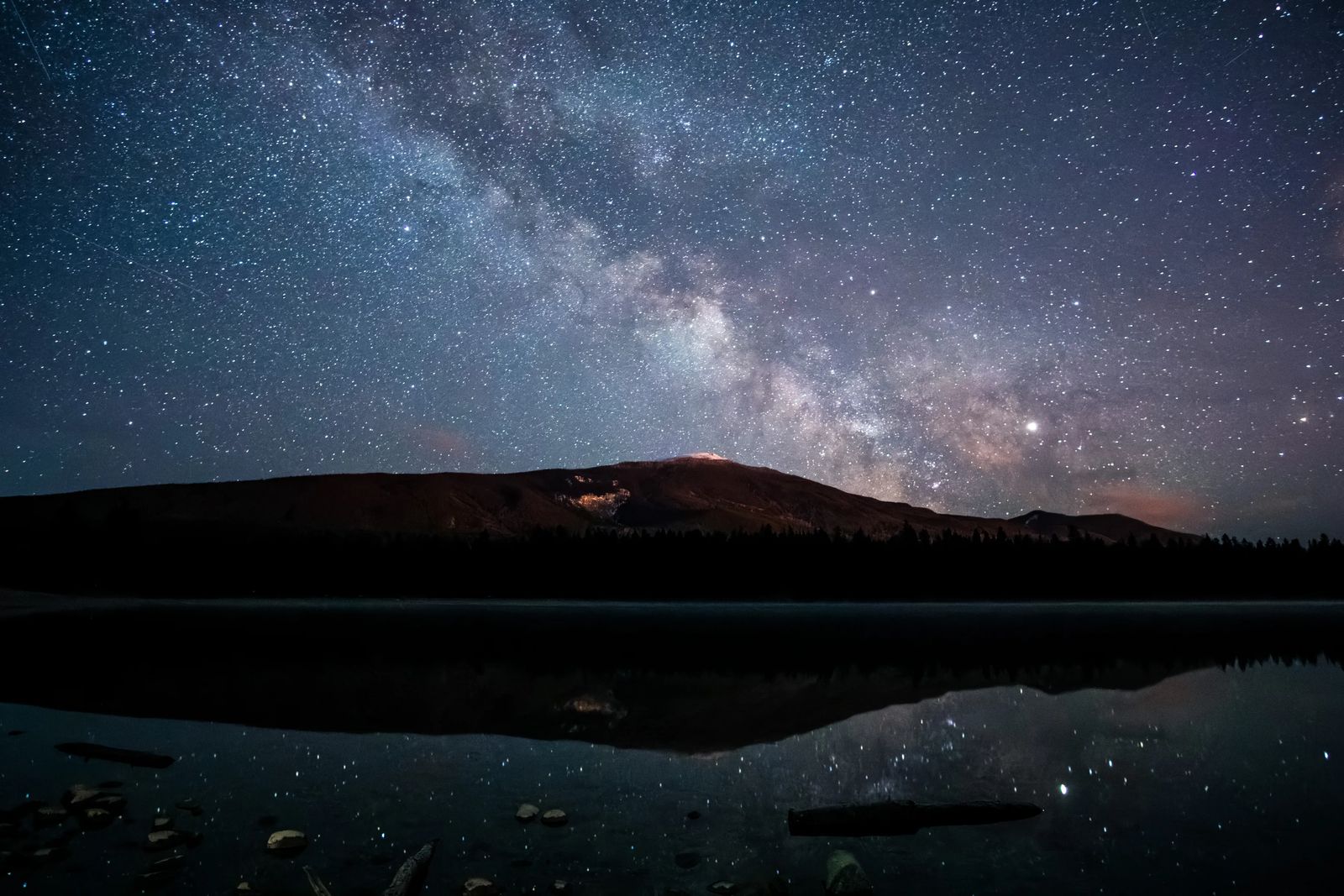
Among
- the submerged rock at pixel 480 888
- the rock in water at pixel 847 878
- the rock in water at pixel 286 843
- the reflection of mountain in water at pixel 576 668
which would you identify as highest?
the rock in water at pixel 847 878

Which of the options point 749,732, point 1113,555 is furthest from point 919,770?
point 1113,555

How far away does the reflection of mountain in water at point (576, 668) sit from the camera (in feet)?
79.0

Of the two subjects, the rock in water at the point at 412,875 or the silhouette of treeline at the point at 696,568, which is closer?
the rock in water at the point at 412,875

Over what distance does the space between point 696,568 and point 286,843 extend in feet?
485

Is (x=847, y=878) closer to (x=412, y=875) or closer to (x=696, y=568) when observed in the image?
(x=412, y=875)

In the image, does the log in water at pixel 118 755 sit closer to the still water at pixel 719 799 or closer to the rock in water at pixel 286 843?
the still water at pixel 719 799

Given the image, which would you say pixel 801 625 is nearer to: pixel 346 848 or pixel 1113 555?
pixel 346 848

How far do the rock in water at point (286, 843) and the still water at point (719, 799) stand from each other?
7.2 inches

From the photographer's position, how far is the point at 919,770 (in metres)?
17.8

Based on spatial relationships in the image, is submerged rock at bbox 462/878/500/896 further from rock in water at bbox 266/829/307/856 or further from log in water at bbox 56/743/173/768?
log in water at bbox 56/743/173/768

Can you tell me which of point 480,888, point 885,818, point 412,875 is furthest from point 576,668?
point 480,888

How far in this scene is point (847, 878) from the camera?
10422 mm

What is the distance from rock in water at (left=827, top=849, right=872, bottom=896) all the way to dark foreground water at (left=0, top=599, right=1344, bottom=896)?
0.38m

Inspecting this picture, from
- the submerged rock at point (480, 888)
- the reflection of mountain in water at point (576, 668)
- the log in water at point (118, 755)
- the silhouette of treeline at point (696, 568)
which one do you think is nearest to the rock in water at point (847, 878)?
the submerged rock at point (480, 888)
